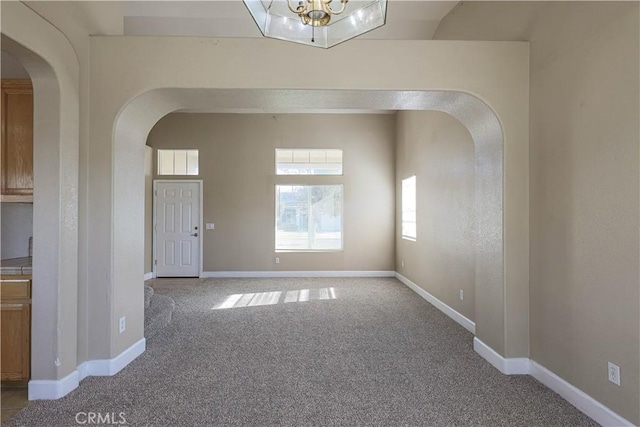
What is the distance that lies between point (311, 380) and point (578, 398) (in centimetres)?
176

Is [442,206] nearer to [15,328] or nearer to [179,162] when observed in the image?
[15,328]

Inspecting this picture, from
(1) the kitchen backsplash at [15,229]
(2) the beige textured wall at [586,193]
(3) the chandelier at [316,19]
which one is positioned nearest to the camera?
(3) the chandelier at [316,19]

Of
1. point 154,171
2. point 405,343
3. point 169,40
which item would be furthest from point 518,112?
point 154,171

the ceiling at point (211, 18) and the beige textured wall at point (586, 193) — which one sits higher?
the ceiling at point (211, 18)

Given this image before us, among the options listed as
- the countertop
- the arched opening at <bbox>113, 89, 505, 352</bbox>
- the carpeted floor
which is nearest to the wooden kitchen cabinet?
the countertop

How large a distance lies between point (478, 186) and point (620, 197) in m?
1.28

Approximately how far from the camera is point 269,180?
7094 millimetres

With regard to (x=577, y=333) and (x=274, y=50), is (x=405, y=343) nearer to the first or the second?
(x=577, y=333)

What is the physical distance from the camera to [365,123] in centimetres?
710

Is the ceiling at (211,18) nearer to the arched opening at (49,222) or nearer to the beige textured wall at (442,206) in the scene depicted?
the arched opening at (49,222)

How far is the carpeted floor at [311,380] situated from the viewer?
218 cm

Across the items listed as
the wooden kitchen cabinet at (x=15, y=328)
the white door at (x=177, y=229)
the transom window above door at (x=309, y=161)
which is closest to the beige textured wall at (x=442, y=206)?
the transom window above door at (x=309, y=161)

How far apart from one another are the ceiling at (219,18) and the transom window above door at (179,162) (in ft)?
9.64

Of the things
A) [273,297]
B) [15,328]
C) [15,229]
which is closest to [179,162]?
[273,297]
